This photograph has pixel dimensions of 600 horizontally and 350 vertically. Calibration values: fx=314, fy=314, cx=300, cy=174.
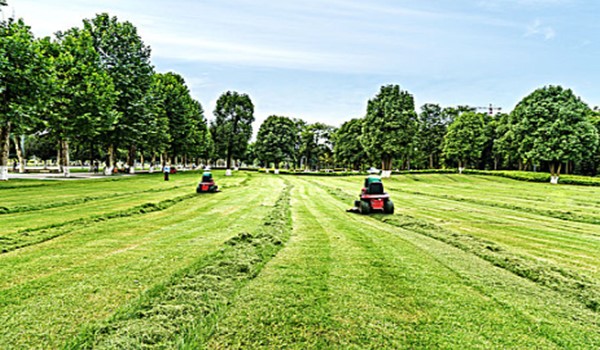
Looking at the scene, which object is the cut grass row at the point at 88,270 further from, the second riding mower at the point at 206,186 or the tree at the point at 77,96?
the tree at the point at 77,96

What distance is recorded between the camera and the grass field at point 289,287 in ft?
10.3

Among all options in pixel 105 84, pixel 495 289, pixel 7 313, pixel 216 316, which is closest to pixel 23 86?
pixel 105 84

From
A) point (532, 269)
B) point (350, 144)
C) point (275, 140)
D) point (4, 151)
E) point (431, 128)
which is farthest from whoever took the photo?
point (431, 128)

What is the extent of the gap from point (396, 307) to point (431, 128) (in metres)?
68.7

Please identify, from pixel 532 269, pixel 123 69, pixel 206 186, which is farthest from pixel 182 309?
pixel 123 69

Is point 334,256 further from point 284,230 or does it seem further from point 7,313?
point 7,313

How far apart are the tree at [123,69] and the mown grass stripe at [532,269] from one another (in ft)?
106

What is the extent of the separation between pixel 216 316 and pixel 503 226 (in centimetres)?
984

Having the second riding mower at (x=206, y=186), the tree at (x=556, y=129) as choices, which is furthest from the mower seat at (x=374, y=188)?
the tree at (x=556, y=129)

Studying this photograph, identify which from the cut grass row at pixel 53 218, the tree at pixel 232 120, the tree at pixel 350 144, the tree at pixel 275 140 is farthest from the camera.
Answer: the tree at pixel 350 144

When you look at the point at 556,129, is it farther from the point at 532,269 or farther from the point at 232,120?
the point at 232,120

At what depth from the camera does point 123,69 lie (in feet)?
107

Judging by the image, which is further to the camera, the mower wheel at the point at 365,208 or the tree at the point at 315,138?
the tree at the point at 315,138

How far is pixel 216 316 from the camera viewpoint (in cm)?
345
